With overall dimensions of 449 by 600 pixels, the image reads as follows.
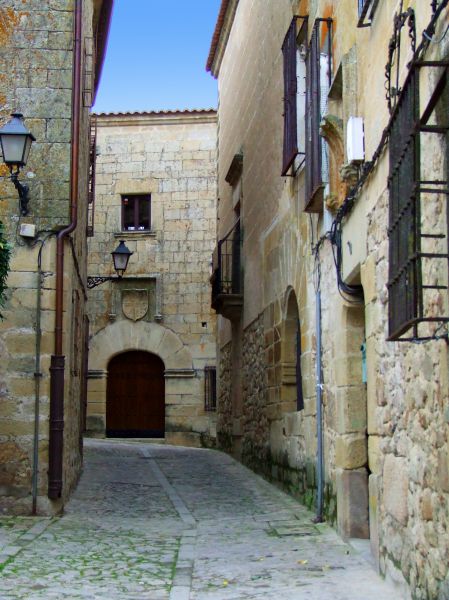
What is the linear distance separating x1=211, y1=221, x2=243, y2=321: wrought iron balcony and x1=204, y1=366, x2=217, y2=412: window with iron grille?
15.3 feet

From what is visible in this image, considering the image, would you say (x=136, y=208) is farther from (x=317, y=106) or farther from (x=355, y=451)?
(x=355, y=451)

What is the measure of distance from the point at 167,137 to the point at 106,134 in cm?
152

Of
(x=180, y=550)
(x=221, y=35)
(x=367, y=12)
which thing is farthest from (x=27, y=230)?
(x=221, y=35)

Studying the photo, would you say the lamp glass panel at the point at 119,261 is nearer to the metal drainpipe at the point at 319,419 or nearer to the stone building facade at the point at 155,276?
the stone building facade at the point at 155,276

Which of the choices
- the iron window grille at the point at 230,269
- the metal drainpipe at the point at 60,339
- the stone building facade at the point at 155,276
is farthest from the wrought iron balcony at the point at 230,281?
the metal drainpipe at the point at 60,339

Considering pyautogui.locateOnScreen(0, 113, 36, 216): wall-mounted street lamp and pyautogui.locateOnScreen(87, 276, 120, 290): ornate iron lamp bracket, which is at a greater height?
pyautogui.locateOnScreen(0, 113, 36, 216): wall-mounted street lamp

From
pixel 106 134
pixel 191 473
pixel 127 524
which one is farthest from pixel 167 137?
pixel 127 524

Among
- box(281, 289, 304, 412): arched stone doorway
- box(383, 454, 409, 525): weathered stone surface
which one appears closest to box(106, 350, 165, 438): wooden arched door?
box(281, 289, 304, 412): arched stone doorway

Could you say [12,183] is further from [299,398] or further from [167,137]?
[167,137]

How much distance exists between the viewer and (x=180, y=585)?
567cm

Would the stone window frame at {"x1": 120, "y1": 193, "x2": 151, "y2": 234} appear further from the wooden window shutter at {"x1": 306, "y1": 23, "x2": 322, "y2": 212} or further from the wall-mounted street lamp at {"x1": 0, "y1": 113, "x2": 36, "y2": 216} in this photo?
the wooden window shutter at {"x1": 306, "y1": 23, "x2": 322, "y2": 212}

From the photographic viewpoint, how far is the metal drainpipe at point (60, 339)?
28.2 ft

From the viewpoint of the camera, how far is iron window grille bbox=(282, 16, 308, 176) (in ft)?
31.6

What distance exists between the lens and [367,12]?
21.0 feet
